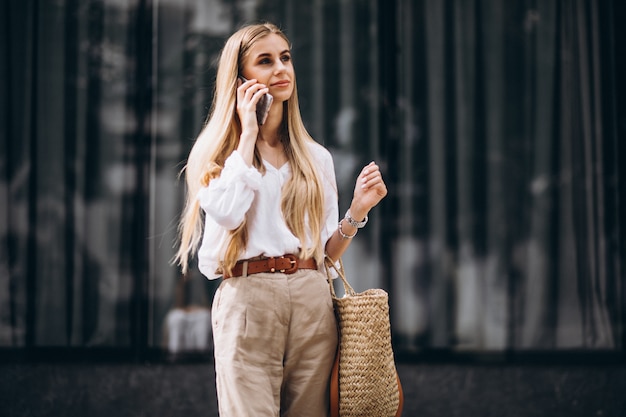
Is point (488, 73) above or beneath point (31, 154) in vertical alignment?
above

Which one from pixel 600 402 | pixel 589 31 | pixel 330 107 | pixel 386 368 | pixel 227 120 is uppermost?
pixel 589 31

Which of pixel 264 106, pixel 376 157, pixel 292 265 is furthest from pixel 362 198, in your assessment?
pixel 376 157

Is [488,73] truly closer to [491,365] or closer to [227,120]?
[491,365]

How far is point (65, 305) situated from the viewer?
5.39m

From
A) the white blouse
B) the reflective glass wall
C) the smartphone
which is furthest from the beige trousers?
the reflective glass wall

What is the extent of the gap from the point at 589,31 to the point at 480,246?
5.50 feet

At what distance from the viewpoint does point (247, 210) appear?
2.80 meters

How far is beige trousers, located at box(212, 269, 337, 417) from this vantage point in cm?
274

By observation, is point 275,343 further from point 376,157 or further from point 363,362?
point 376,157

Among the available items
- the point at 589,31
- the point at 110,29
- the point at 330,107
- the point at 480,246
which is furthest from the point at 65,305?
the point at 589,31

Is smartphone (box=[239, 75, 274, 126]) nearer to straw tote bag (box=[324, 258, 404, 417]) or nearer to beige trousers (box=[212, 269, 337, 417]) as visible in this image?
beige trousers (box=[212, 269, 337, 417])

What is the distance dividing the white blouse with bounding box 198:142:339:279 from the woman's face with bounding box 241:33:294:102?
11.0 inches

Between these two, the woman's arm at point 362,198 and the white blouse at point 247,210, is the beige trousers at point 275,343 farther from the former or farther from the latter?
the woman's arm at point 362,198

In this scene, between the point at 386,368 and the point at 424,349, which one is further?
the point at 424,349
